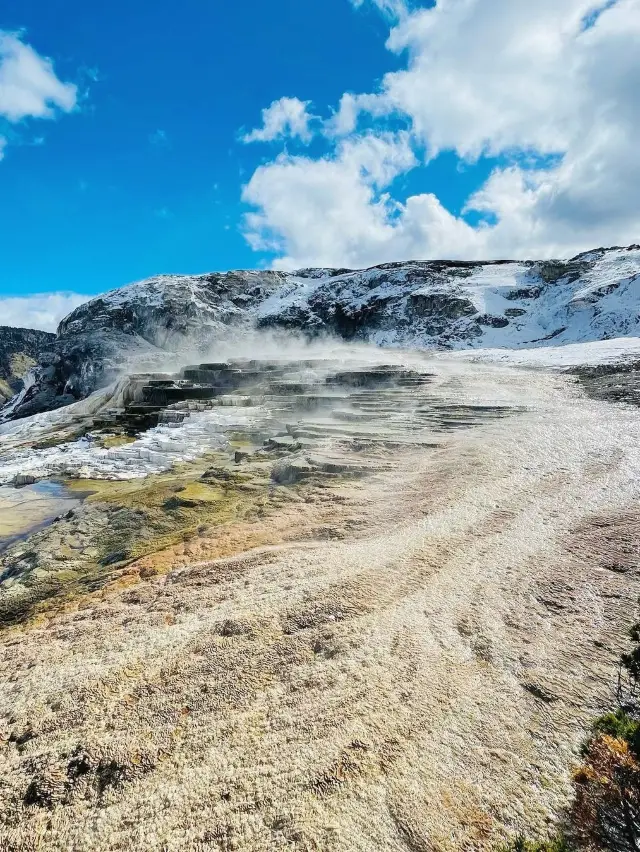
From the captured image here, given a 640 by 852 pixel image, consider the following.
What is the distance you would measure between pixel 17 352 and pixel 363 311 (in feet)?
404

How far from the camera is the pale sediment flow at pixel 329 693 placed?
248cm

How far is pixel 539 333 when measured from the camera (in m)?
55.9

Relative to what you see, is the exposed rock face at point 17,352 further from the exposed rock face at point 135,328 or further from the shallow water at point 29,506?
the shallow water at point 29,506

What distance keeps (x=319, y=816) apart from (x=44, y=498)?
12698 mm

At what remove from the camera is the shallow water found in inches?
387

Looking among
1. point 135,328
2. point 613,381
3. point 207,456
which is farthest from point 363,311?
point 207,456

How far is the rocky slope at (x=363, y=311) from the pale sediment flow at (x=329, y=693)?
4866 centimetres

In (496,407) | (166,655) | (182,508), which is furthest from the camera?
(496,407)

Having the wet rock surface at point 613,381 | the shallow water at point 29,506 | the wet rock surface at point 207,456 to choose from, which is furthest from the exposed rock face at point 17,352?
the wet rock surface at point 613,381

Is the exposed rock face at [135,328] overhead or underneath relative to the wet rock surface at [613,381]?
overhead

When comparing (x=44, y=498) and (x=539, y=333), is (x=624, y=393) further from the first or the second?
(x=539, y=333)

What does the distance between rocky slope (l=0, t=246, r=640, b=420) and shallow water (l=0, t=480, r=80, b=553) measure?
3827 centimetres

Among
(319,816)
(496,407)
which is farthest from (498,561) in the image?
(496,407)

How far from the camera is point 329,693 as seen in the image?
3275 millimetres
